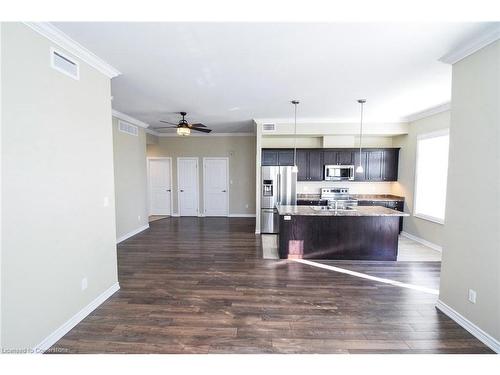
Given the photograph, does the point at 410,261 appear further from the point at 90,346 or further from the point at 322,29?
the point at 90,346

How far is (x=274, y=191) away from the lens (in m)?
5.83

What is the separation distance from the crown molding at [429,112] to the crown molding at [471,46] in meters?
2.29

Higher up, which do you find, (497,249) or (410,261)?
(497,249)

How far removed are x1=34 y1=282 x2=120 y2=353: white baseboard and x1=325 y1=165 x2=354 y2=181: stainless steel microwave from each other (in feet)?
17.2

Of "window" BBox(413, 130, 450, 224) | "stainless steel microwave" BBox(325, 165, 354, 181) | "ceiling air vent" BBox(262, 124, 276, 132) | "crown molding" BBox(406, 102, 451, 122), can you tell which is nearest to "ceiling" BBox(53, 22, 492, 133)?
"crown molding" BBox(406, 102, 451, 122)

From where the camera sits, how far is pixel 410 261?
402cm

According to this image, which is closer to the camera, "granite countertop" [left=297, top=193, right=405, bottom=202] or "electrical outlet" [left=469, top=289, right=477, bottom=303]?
"electrical outlet" [left=469, top=289, right=477, bottom=303]

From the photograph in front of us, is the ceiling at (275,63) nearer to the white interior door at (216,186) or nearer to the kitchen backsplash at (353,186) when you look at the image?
the kitchen backsplash at (353,186)

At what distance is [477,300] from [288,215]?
2503 millimetres

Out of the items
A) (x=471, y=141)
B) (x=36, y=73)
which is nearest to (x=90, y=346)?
(x=36, y=73)

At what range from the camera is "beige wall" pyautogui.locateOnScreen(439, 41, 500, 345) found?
79.1 inches

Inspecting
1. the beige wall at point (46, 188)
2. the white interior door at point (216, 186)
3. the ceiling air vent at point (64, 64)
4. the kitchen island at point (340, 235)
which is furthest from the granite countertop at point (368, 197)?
the ceiling air vent at point (64, 64)

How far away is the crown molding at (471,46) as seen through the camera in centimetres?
200

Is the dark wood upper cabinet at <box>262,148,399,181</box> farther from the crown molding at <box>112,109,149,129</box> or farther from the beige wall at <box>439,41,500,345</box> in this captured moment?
the beige wall at <box>439,41,500,345</box>
